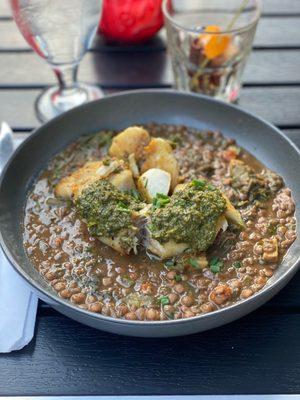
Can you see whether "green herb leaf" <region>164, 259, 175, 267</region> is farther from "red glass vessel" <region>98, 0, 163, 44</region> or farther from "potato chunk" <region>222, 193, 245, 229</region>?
"red glass vessel" <region>98, 0, 163, 44</region>

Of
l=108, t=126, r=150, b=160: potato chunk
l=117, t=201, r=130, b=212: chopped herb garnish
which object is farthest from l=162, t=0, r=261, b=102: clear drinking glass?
l=117, t=201, r=130, b=212: chopped herb garnish

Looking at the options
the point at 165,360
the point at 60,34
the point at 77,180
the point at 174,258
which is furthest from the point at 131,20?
the point at 165,360

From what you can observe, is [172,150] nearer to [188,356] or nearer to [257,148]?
[257,148]

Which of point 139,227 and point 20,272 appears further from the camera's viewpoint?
point 139,227

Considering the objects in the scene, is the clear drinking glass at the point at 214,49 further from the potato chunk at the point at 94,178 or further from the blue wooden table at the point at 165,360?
the blue wooden table at the point at 165,360

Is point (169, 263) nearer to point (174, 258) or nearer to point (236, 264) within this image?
point (174, 258)

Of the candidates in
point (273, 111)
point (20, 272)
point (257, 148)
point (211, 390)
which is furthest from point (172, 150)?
point (211, 390)
